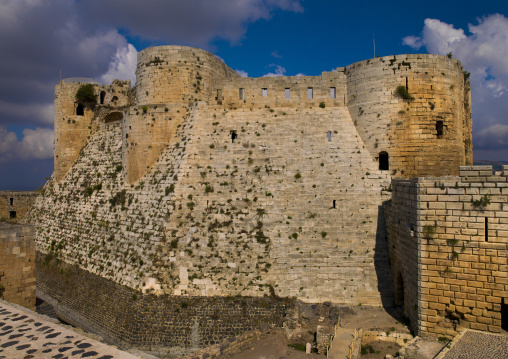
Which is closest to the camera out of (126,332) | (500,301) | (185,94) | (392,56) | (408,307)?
(500,301)

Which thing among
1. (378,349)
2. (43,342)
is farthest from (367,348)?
(43,342)

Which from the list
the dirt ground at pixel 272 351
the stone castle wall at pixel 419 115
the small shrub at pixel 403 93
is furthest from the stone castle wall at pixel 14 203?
the small shrub at pixel 403 93

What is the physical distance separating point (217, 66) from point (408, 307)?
14.8m

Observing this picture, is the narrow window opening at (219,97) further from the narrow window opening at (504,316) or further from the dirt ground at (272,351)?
the narrow window opening at (504,316)

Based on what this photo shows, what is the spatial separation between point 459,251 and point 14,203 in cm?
3445

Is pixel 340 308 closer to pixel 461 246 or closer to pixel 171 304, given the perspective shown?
pixel 461 246

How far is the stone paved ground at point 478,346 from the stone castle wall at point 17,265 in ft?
48.1

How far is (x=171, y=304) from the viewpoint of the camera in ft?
42.6

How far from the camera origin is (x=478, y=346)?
9195mm

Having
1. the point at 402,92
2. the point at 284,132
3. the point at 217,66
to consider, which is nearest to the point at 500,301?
the point at 402,92

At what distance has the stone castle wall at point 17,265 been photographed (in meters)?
13.1

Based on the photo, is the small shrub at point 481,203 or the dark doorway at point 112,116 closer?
the small shrub at point 481,203

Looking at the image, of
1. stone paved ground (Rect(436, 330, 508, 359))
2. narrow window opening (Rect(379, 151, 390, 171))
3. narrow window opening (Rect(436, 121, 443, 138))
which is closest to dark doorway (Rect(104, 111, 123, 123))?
narrow window opening (Rect(379, 151, 390, 171))

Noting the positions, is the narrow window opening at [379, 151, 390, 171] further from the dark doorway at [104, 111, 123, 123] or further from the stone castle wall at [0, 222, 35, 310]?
the dark doorway at [104, 111, 123, 123]
